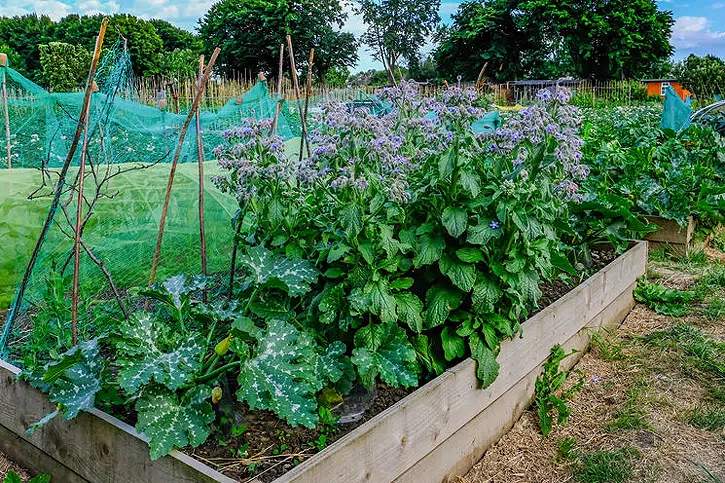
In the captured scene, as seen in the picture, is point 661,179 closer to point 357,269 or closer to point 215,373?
point 357,269

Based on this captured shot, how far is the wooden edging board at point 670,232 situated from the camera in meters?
5.10

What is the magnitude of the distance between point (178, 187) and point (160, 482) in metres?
2.16

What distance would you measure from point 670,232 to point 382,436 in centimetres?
409

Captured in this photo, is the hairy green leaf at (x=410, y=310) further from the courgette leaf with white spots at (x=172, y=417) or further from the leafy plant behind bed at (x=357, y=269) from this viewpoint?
the courgette leaf with white spots at (x=172, y=417)

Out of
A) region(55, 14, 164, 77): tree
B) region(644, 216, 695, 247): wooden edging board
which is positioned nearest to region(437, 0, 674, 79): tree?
region(55, 14, 164, 77): tree

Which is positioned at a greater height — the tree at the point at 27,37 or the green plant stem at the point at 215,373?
the tree at the point at 27,37

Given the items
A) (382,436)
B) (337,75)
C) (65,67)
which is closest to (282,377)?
(382,436)

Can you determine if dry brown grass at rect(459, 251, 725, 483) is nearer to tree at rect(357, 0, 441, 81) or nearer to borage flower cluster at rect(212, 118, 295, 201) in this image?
borage flower cluster at rect(212, 118, 295, 201)

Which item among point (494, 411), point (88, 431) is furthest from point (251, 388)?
point (494, 411)

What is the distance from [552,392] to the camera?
290 centimetres

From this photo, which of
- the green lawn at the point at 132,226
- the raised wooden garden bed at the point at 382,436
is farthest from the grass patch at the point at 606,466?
the green lawn at the point at 132,226

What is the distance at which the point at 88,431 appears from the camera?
6.56 feet

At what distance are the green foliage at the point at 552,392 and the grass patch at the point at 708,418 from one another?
48cm

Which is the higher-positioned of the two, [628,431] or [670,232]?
[670,232]
